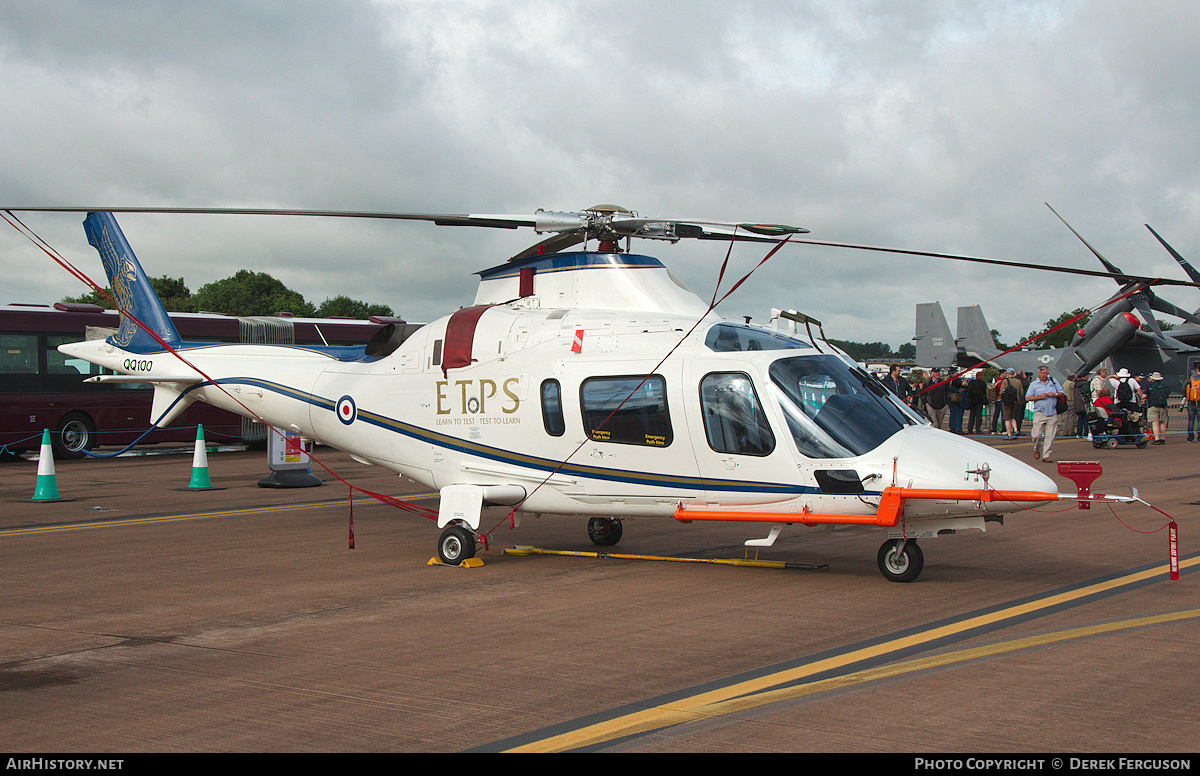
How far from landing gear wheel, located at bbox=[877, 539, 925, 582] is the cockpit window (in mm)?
1988

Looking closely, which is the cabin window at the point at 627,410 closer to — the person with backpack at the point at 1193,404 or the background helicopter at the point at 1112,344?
the background helicopter at the point at 1112,344

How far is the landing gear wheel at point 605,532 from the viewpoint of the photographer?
449 inches

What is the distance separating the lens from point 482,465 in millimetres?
10578

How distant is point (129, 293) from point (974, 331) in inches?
1628

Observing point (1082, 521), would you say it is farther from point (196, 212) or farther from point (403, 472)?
point (196, 212)

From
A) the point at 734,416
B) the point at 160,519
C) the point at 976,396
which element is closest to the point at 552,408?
the point at 734,416

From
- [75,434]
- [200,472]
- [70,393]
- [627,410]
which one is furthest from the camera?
[75,434]

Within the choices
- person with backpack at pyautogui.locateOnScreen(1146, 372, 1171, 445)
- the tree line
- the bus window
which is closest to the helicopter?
the bus window

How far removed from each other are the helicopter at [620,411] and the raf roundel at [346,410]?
0.05ft

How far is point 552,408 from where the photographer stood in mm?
10062

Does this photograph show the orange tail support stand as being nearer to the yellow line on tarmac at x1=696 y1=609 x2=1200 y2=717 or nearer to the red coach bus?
the yellow line on tarmac at x1=696 y1=609 x2=1200 y2=717

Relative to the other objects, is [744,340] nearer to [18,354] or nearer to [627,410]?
[627,410]

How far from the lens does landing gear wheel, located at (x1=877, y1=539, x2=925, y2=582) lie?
343 inches
